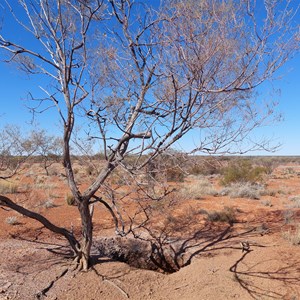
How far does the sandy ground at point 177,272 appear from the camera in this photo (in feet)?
17.0

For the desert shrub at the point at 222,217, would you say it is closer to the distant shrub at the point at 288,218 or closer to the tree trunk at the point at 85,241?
the distant shrub at the point at 288,218

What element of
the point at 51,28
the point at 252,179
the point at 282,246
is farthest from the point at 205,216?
the point at 252,179

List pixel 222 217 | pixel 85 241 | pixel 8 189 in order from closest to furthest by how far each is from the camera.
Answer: pixel 85 241, pixel 222 217, pixel 8 189

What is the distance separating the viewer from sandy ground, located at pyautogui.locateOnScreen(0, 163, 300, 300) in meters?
5.18

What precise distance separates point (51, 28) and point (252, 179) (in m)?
16.8

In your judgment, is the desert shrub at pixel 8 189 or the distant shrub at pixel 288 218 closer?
the distant shrub at pixel 288 218

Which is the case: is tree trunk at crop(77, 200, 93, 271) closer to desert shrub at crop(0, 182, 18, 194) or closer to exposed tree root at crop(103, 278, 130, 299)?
exposed tree root at crop(103, 278, 130, 299)

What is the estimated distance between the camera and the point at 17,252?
6.76 m

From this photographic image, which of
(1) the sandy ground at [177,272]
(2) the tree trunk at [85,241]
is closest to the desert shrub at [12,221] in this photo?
(1) the sandy ground at [177,272]

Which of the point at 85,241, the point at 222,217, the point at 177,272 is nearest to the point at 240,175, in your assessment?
the point at 222,217

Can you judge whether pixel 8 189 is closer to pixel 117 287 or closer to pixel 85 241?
pixel 85 241

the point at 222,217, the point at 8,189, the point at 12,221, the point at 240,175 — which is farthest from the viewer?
the point at 240,175

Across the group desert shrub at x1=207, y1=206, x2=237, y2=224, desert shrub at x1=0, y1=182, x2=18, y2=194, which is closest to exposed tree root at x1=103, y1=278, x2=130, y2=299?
desert shrub at x1=207, y1=206, x2=237, y2=224

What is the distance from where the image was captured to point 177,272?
614 centimetres
